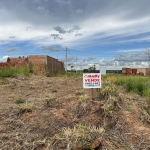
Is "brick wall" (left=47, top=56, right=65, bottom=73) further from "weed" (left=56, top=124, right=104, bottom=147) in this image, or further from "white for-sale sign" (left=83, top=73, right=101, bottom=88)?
"weed" (left=56, top=124, right=104, bottom=147)

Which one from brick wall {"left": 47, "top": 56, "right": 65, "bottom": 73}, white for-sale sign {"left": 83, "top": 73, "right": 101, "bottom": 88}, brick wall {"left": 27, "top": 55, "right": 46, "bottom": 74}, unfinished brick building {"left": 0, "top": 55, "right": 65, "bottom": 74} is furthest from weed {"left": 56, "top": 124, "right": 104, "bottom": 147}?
brick wall {"left": 47, "top": 56, "right": 65, "bottom": 73}

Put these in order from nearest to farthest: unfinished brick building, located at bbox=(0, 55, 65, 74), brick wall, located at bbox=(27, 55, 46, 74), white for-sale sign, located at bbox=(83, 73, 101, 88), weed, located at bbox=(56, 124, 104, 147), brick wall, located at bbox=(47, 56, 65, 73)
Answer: weed, located at bbox=(56, 124, 104, 147) < white for-sale sign, located at bbox=(83, 73, 101, 88) < unfinished brick building, located at bbox=(0, 55, 65, 74) < brick wall, located at bbox=(27, 55, 46, 74) < brick wall, located at bbox=(47, 56, 65, 73)

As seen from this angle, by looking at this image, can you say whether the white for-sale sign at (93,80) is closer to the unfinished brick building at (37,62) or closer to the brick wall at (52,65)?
the unfinished brick building at (37,62)

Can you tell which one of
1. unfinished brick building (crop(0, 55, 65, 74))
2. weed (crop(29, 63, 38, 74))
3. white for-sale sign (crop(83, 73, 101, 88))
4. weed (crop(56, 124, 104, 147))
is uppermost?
unfinished brick building (crop(0, 55, 65, 74))

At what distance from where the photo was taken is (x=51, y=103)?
5.05 m

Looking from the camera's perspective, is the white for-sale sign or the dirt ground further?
the white for-sale sign

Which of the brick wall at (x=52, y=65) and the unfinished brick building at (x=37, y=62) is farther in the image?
the brick wall at (x=52, y=65)

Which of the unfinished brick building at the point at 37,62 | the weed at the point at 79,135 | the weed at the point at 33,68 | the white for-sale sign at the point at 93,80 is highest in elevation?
the unfinished brick building at the point at 37,62

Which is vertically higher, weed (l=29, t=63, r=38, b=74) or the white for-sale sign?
weed (l=29, t=63, r=38, b=74)

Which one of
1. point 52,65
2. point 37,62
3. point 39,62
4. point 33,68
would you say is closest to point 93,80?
point 33,68

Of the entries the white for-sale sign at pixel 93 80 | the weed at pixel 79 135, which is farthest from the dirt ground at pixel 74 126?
the white for-sale sign at pixel 93 80

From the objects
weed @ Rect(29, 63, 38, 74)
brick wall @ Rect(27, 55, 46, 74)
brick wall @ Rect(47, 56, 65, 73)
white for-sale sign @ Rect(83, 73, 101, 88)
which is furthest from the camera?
brick wall @ Rect(47, 56, 65, 73)

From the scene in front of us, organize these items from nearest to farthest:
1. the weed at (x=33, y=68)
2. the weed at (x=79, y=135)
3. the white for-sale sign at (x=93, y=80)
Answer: the weed at (x=79, y=135)
the white for-sale sign at (x=93, y=80)
the weed at (x=33, y=68)

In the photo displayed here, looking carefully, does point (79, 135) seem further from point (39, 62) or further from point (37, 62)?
point (37, 62)
